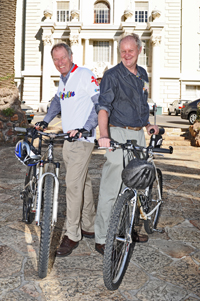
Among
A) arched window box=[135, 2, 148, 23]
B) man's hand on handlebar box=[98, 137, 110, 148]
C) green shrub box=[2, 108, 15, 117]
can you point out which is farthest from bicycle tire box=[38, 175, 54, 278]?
arched window box=[135, 2, 148, 23]

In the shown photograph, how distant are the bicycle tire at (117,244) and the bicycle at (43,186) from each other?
1.69ft

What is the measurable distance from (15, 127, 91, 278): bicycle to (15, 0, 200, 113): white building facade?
33585 mm

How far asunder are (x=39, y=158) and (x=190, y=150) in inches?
364

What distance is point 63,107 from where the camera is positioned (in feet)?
11.4

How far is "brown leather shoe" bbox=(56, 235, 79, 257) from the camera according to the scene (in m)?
3.27

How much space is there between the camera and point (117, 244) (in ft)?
9.12

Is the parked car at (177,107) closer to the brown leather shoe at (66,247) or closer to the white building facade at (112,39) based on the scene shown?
the white building facade at (112,39)

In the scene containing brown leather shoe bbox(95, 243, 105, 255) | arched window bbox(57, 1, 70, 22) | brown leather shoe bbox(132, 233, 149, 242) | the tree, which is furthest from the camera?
arched window bbox(57, 1, 70, 22)

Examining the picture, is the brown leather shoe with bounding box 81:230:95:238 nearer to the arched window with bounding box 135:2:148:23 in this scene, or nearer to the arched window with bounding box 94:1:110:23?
the arched window with bounding box 135:2:148:23

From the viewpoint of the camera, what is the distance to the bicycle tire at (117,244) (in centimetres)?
259

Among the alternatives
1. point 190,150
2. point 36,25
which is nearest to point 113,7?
point 36,25

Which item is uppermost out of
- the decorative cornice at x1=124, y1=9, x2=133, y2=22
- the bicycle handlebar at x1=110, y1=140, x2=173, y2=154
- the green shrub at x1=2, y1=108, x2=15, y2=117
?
the decorative cornice at x1=124, y1=9, x2=133, y2=22

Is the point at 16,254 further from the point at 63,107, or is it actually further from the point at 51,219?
the point at 63,107

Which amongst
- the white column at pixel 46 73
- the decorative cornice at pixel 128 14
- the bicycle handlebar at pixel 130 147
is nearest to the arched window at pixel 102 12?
the decorative cornice at pixel 128 14
